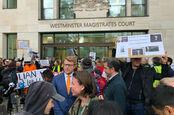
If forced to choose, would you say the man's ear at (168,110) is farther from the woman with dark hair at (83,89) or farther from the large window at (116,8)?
the large window at (116,8)

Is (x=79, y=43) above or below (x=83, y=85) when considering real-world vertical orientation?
above

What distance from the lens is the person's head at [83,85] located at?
2607 millimetres

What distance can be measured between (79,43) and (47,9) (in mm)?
4741

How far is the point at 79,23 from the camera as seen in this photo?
1683 centimetres

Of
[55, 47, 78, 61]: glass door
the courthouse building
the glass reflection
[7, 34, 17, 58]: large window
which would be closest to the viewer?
the courthouse building

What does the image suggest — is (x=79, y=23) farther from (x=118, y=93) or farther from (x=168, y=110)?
(x=168, y=110)

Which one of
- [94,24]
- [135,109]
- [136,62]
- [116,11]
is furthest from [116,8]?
[135,109]

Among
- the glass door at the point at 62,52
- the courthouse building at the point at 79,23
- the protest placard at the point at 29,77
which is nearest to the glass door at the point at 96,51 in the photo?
the courthouse building at the point at 79,23

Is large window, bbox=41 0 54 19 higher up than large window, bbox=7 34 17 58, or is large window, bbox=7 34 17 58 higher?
large window, bbox=41 0 54 19

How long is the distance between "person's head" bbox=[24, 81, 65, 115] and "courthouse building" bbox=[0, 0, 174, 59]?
49.1 feet

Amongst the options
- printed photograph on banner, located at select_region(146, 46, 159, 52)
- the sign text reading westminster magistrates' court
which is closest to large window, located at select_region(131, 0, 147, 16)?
the sign text reading westminster magistrates' court

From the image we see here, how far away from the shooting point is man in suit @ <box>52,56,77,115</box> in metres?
3.37

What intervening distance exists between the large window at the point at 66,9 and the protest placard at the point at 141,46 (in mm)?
13998

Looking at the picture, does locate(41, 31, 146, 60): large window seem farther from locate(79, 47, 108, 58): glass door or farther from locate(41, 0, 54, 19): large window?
locate(41, 0, 54, 19): large window
